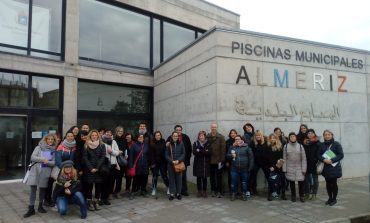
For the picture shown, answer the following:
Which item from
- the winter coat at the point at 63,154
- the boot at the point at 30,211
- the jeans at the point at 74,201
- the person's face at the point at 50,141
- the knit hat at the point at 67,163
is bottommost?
the boot at the point at 30,211

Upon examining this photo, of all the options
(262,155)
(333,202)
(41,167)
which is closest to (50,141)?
(41,167)

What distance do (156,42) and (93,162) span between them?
871 cm

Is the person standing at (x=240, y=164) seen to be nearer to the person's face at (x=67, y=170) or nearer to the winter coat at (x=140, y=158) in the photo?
the winter coat at (x=140, y=158)

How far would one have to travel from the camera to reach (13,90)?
35.5 ft

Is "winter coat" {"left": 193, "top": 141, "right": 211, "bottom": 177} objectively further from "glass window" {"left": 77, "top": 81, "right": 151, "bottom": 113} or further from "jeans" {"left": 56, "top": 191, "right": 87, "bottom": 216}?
"glass window" {"left": 77, "top": 81, "right": 151, "bottom": 113}

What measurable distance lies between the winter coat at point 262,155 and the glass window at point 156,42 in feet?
25.1

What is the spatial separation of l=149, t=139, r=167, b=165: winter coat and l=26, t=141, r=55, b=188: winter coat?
2.40 meters

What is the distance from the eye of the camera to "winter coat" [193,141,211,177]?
7879 millimetres

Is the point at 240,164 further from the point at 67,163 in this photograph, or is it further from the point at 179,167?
the point at 67,163

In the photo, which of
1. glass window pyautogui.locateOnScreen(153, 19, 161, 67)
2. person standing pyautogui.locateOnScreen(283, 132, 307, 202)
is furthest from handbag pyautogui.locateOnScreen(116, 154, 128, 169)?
glass window pyautogui.locateOnScreen(153, 19, 161, 67)

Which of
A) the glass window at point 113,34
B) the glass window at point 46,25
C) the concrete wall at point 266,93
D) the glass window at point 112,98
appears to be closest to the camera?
the concrete wall at point 266,93

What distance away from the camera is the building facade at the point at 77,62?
10797mm

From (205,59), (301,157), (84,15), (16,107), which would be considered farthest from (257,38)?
(16,107)

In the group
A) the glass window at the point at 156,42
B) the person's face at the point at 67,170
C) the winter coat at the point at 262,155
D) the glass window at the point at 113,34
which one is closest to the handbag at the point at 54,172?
the person's face at the point at 67,170
